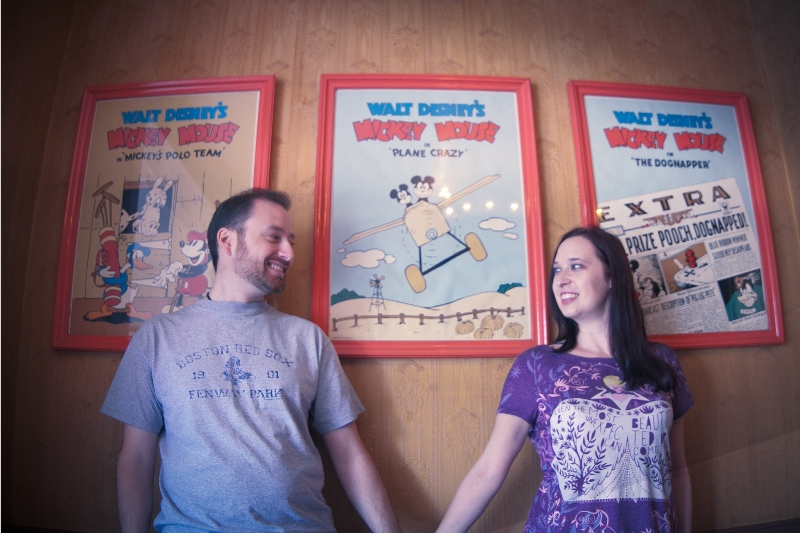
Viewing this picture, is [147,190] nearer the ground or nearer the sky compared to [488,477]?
nearer the sky

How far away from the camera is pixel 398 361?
1509mm

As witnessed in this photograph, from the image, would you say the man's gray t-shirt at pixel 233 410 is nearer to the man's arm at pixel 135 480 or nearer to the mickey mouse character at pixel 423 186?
the man's arm at pixel 135 480

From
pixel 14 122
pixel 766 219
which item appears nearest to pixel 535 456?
pixel 766 219

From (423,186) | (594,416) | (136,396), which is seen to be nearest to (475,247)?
(423,186)

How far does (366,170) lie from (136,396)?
1.09 metres

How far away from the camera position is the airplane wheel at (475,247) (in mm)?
1558

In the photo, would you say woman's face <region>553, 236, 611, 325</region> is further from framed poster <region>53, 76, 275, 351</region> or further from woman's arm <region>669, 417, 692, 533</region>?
framed poster <region>53, 76, 275, 351</region>

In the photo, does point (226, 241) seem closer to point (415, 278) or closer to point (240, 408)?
point (240, 408)

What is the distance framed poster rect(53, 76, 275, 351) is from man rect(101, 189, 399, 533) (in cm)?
27

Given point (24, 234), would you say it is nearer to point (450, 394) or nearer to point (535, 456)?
point (450, 394)

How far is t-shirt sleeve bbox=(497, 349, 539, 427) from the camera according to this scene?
46.4 inches

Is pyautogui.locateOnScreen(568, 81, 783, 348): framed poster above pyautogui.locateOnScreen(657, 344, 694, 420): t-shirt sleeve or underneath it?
above

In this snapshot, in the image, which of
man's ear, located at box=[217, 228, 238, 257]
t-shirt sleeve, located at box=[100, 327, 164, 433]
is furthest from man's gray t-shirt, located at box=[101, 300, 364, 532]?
man's ear, located at box=[217, 228, 238, 257]

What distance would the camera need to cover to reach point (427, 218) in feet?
5.16
